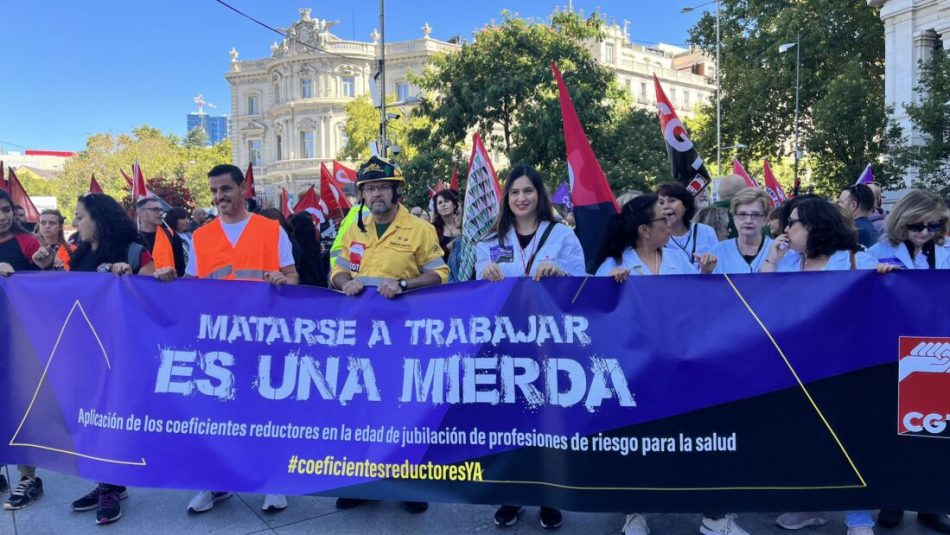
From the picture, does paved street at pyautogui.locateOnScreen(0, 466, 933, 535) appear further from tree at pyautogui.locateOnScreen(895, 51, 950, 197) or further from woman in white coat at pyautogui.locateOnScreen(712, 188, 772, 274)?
tree at pyautogui.locateOnScreen(895, 51, 950, 197)

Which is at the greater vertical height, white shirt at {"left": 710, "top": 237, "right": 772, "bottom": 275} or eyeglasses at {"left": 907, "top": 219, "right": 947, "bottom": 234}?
eyeglasses at {"left": 907, "top": 219, "right": 947, "bottom": 234}

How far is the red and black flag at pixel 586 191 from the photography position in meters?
4.53

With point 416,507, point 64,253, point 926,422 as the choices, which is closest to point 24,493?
point 416,507

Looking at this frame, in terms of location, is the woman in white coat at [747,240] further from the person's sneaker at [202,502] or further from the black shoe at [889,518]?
the person's sneaker at [202,502]

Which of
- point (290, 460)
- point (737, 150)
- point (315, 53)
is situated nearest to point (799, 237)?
point (290, 460)

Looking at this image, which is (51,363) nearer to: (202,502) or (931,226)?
(202,502)

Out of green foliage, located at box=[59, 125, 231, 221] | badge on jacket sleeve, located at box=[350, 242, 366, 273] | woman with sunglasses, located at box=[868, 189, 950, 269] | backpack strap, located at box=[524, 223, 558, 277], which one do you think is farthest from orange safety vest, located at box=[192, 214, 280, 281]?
green foliage, located at box=[59, 125, 231, 221]

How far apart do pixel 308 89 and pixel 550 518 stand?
75.9 metres

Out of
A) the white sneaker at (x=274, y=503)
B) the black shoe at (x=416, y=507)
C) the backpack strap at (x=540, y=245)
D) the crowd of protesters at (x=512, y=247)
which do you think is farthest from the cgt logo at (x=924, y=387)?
the white sneaker at (x=274, y=503)

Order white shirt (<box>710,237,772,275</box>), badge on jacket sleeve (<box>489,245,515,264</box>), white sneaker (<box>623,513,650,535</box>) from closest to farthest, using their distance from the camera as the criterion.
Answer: white sneaker (<box>623,513,650,535</box>) → badge on jacket sleeve (<box>489,245,515,264</box>) → white shirt (<box>710,237,772,275</box>)

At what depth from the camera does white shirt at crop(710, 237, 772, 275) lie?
4.86 m

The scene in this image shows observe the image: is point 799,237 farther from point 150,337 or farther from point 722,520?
point 150,337

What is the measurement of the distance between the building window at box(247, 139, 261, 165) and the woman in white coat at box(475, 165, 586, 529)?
81.2 m

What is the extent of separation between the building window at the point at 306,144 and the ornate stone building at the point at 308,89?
0.33ft
